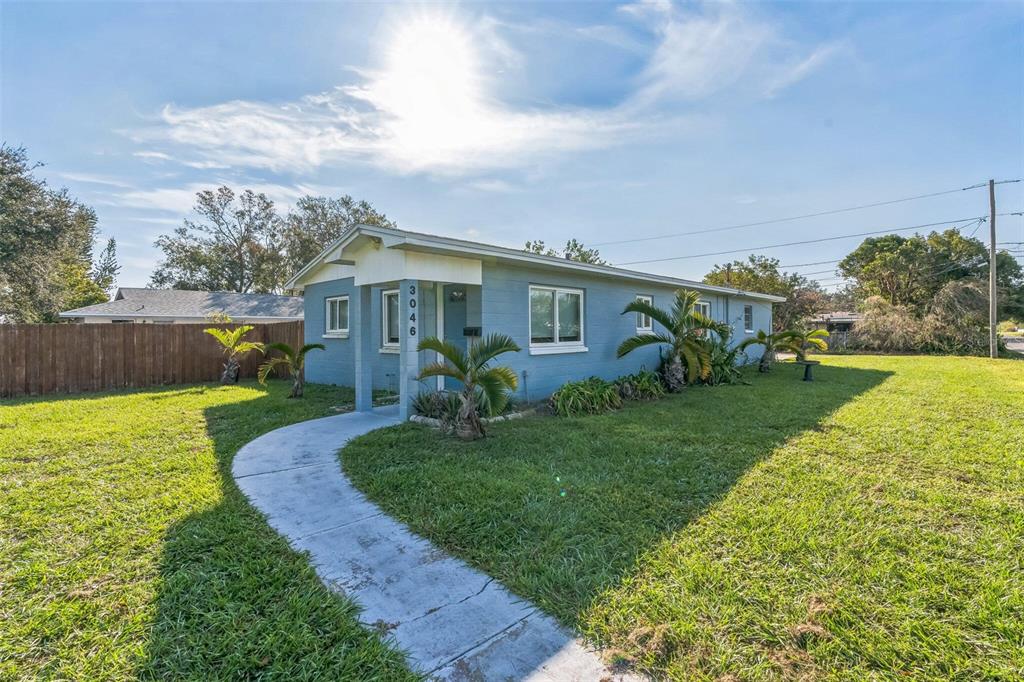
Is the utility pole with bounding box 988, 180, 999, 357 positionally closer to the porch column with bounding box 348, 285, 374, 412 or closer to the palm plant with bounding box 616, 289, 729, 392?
the palm plant with bounding box 616, 289, 729, 392

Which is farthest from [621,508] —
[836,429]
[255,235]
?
[255,235]

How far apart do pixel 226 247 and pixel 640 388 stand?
32423mm

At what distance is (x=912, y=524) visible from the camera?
11.3 ft

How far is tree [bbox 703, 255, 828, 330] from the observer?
27688 millimetres

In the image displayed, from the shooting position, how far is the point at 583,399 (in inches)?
312

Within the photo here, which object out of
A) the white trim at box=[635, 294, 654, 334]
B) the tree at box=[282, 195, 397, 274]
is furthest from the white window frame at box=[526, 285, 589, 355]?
the tree at box=[282, 195, 397, 274]

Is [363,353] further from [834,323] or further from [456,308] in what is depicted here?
[834,323]

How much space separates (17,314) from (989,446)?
27066 mm

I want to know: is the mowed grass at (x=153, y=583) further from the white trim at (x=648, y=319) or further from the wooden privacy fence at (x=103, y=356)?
the white trim at (x=648, y=319)

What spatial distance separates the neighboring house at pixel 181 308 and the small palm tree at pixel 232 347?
5506 millimetres

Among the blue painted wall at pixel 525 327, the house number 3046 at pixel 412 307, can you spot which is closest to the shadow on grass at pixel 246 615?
the house number 3046 at pixel 412 307

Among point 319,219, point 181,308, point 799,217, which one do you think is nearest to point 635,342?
point 181,308

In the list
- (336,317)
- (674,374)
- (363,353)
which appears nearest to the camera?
(363,353)

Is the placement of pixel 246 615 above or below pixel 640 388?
below
